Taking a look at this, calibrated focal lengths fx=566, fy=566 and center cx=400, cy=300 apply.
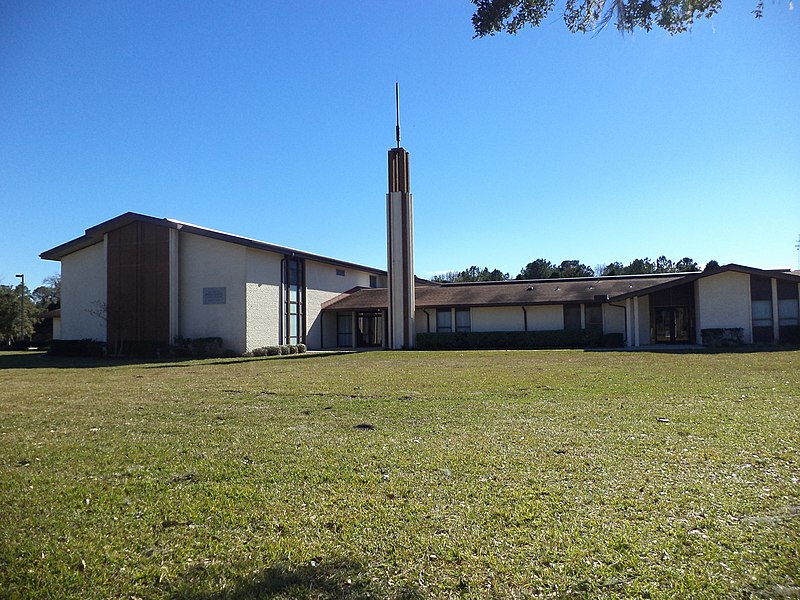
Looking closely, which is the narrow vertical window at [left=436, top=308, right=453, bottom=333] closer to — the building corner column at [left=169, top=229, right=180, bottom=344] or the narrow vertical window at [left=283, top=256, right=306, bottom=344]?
the narrow vertical window at [left=283, top=256, right=306, bottom=344]

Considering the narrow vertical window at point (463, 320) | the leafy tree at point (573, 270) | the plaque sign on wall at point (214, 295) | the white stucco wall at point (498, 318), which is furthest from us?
the leafy tree at point (573, 270)

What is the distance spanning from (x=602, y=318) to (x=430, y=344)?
9983 millimetres

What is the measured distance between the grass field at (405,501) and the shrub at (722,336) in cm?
1946

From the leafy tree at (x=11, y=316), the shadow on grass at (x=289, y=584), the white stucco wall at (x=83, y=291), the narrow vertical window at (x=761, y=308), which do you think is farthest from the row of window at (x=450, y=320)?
the shadow on grass at (x=289, y=584)

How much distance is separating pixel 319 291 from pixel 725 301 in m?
21.8

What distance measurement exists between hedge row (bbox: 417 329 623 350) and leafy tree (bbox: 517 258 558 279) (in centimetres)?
4951

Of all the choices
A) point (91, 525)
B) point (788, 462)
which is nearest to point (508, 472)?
point (788, 462)

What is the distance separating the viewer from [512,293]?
35000 millimetres

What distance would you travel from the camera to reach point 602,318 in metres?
32.5

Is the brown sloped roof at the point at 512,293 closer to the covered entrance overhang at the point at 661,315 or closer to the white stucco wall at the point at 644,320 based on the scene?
the white stucco wall at the point at 644,320

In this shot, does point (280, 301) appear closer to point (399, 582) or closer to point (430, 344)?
point (430, 344)

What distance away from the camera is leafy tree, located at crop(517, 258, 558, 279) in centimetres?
8081

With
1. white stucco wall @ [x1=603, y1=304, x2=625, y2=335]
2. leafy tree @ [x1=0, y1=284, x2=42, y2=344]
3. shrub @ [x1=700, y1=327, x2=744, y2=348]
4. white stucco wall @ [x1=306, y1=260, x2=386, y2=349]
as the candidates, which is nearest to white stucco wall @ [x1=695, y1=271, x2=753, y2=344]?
shrub @ [x1=700, y1=327, x2=744, y2=348]

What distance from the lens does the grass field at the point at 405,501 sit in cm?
323
